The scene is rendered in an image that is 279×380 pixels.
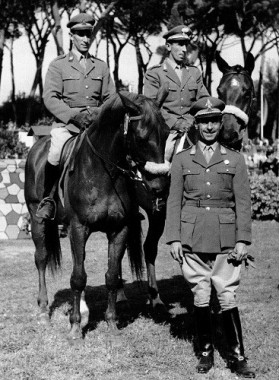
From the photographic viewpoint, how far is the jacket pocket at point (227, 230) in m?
4.90

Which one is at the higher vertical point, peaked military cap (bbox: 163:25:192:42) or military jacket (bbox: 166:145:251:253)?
peaked military cap (bbox: 163:25:192:42)

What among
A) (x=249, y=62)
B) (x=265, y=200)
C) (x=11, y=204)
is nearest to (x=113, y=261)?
(x=249, y=62)

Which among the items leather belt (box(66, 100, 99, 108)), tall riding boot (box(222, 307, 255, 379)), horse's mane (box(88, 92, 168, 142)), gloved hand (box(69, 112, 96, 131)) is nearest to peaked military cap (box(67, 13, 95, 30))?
leather belt (box(66, 100, 99, 108))

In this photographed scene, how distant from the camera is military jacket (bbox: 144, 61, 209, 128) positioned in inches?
265

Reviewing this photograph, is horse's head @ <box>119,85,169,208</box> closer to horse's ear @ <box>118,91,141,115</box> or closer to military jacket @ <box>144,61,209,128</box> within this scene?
horse's ear @ <box>118,91,141,115</box>

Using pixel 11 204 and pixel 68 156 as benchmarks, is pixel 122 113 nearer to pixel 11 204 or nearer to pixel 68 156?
pixel 68 156

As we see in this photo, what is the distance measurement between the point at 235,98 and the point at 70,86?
1857mm

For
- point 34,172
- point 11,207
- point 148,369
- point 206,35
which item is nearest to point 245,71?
point 34,172

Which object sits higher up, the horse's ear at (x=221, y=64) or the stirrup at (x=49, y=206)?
the horse's ear at (x=221, y=64)

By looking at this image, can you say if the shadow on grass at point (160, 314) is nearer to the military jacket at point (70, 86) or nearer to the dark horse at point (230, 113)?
the dark horse at point (230, 113)

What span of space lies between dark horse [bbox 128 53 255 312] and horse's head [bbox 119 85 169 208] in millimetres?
438

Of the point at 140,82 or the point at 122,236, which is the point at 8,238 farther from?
the point at 140,82

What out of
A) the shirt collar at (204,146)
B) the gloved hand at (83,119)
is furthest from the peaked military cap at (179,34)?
the shirt collar at (204,146)

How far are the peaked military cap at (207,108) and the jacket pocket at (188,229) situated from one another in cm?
84
